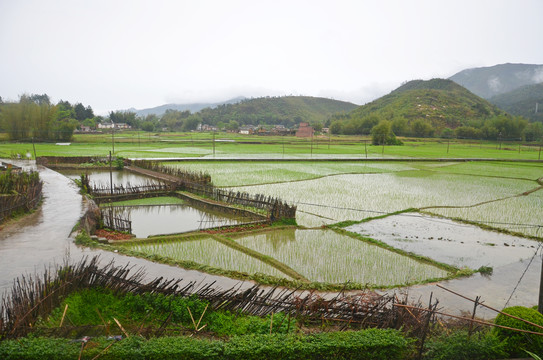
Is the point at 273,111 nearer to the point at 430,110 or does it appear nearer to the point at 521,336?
the point at 430,110

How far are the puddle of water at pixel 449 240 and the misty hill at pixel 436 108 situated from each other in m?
69.7

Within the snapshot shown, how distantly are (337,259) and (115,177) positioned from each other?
18148mm

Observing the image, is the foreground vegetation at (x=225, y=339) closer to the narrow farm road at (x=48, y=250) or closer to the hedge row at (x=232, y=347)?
the hedge row at (x=232, y=347)

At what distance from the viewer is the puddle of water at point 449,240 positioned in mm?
10031

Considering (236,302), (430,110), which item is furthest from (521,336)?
(430,110)

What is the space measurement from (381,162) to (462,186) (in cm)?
1278

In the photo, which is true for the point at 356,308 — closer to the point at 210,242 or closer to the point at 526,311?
the point at 526,311

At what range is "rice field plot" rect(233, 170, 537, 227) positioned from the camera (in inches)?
579

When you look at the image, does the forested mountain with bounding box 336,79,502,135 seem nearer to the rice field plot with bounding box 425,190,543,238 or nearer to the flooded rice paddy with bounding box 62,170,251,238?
the rice field plot with bounding box 425,190,543,238

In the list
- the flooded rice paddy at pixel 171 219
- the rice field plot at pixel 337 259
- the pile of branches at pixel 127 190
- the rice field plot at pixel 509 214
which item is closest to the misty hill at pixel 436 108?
the rice field plot at pixel 509 214

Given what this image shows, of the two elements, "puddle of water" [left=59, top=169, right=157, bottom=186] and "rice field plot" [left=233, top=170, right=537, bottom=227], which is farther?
"puddle of water" [left=59, top=169, right=157, bottom=186]

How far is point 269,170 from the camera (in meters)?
26.1

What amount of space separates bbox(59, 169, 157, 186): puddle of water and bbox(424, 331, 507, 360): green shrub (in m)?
18.1

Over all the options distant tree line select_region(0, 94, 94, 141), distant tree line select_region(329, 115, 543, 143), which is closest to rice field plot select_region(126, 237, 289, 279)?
distant tree line select_region(0, 94, 94, 141)
